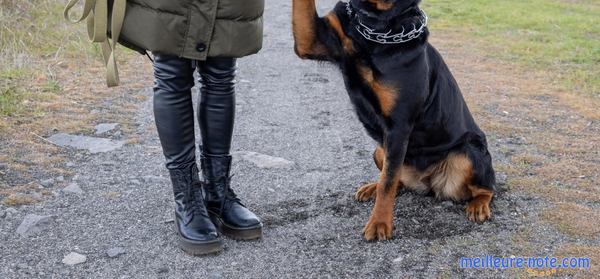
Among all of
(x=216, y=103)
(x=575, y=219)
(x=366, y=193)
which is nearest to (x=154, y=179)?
(x=216, y=103)

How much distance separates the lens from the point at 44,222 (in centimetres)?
324

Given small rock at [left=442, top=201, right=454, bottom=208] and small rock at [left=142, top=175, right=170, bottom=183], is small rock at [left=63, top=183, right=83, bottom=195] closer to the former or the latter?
small rock at [left=142, top=175, right=170, bottom=183]

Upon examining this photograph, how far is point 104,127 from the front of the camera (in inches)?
187

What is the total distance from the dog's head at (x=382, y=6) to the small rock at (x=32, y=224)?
1.88 metres

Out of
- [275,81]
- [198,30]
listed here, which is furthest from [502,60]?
[198,30]

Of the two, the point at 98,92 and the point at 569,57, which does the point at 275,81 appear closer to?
the point at 98,92

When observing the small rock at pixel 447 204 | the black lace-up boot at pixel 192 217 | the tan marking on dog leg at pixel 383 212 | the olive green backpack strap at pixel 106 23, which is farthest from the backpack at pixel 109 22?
the small rock at pixel 447 204

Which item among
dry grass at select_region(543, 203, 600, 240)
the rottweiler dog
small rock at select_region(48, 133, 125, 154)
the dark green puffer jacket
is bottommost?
small rock at select_region(48, 133, 125, 154)

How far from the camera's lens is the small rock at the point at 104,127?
4.66 metres

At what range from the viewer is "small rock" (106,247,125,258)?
296 centimetres

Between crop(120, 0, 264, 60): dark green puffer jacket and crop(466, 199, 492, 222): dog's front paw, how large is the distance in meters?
1.55

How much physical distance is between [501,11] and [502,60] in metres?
3.27

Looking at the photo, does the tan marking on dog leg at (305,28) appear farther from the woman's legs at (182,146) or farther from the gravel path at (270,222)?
the woman's legs at (182,146)

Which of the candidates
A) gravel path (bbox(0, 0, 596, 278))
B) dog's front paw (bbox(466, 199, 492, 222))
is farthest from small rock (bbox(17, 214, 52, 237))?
dog's front paw (bbox(466, 199, 492, 222))
